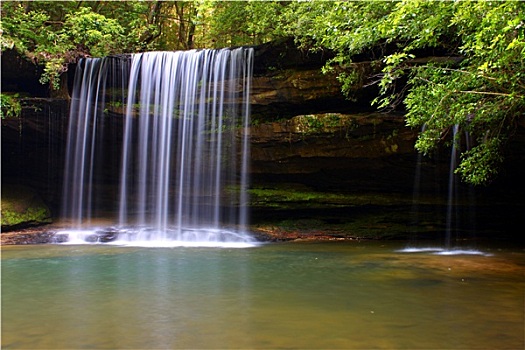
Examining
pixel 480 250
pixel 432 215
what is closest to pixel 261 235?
pixel 432 215

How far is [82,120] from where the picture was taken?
554 inches

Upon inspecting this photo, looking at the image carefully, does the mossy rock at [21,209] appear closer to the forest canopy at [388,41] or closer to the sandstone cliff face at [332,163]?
the sandstone cliff face at [332,163]

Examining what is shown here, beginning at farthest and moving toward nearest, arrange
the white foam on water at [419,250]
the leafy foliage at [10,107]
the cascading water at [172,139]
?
the cascading water at [172,139], the leafy foliage at [10,107], the white foam on water at [419,250]

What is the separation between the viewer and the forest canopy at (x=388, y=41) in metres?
6.62

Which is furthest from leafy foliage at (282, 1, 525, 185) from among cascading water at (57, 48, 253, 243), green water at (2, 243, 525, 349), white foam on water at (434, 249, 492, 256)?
cascading water at (57, 48, 253, 243)

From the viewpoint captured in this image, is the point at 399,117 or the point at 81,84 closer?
the point at 399,117

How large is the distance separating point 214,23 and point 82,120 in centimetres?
640

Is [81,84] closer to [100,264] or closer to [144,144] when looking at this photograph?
[144,144]

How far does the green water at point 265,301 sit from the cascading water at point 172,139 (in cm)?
412

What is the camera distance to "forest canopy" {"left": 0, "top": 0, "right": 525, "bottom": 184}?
21.7 feet

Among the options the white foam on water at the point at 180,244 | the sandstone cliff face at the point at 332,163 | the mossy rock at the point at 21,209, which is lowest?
the white foam on water at the point at 180,244

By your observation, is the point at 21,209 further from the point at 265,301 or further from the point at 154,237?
the point at 265,301

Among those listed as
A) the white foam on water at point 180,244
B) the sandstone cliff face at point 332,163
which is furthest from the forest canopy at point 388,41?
the white foam on water at point 180,244

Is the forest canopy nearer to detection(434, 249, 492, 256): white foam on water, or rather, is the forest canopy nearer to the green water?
detection(434, 249, 492, 256): white foam on water
